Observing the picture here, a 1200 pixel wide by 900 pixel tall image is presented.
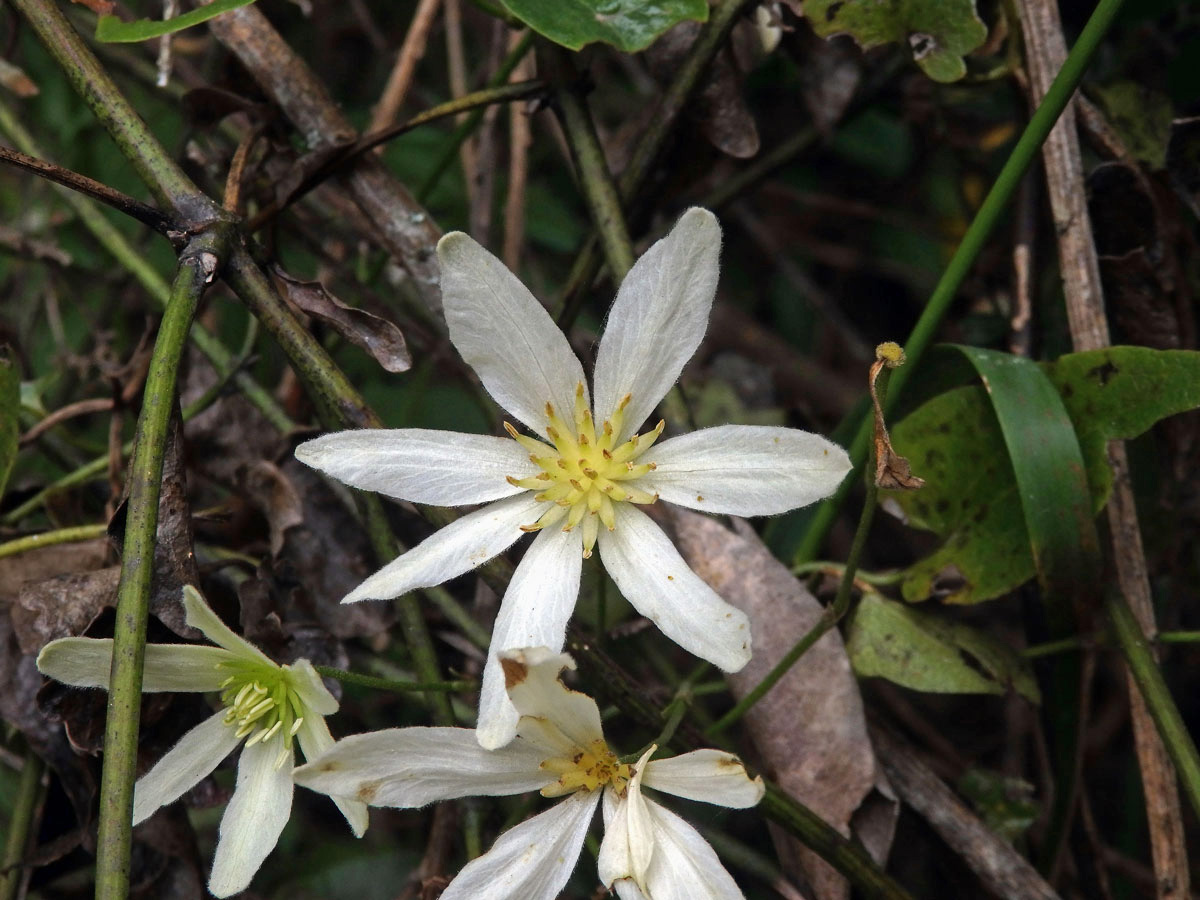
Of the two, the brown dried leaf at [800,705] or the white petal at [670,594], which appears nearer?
the white petal at [670,594]

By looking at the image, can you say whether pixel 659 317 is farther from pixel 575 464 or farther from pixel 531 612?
pixel 531 612

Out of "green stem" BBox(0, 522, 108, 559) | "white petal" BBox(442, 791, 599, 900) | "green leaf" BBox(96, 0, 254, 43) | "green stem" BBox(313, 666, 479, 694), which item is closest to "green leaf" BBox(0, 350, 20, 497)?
"green stem" BBox(0, 522, 108, 559)

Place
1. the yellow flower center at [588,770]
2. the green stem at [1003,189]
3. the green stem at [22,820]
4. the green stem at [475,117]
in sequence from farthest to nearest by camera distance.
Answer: the green stem at [475,117], the green stem at [22,820], the green stem at [1003,189], the yellow flower center at [588,770]

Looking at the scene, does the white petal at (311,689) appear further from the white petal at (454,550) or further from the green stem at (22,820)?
the green stem at (22,820)

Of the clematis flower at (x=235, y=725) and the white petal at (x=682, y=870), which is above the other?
the clematis flower at (x=235, y=725)

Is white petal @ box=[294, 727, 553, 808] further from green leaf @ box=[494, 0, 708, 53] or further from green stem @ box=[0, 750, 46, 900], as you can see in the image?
green leaf @ box=[494, 0, 708, 53]

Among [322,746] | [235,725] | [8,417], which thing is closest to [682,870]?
[322,746]

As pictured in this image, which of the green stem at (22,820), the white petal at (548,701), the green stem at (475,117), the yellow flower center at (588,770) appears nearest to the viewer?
the white petal at (548,701)

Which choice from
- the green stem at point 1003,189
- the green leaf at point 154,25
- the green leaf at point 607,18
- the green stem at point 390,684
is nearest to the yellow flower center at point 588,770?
the green stem at point 390,684
